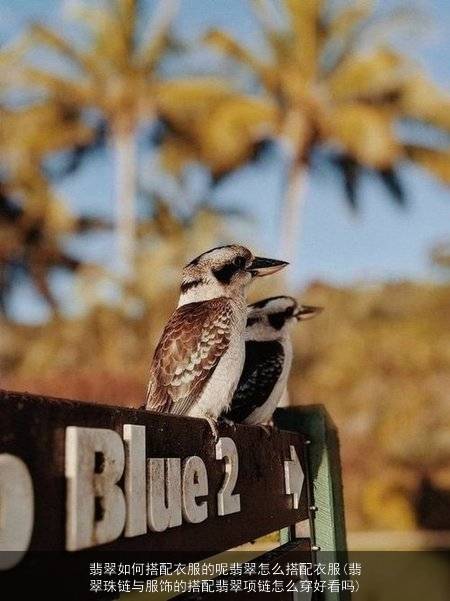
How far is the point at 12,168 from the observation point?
61.6 ft

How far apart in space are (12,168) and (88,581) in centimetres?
1883

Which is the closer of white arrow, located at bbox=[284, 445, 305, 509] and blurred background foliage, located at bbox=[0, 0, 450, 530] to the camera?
white arrow, located at bbox=[284, 445, 305, 509]

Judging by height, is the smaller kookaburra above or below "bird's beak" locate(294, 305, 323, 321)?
below

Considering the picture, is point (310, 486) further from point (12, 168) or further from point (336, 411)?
point (12, 168)

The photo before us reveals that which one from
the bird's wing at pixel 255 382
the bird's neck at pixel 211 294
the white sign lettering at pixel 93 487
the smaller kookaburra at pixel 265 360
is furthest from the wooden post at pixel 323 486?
the white sign lettering at pixel 93 487

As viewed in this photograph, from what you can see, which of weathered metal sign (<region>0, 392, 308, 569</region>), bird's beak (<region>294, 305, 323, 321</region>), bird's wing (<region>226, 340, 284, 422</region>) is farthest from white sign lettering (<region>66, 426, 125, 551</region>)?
bird's beak (<region>294, 305, 323, 321</region>)

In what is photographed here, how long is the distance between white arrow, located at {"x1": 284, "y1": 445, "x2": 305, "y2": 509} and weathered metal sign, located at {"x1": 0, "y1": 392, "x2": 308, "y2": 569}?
288 mm

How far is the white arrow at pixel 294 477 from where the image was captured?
213cm

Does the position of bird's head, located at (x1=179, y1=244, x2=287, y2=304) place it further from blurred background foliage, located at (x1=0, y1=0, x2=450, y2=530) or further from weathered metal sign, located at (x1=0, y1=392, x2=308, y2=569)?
blurred background foliage, located at (x1=0, y1=0, x2=450, y2=530)

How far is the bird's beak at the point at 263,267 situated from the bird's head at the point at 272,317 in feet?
3.75

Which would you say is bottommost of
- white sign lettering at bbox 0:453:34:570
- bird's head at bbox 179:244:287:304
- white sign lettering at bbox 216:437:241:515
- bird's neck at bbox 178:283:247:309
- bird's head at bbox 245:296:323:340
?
white sign lettering at bbox 0:453:34:570

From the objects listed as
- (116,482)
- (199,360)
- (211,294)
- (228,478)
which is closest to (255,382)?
(211,294)

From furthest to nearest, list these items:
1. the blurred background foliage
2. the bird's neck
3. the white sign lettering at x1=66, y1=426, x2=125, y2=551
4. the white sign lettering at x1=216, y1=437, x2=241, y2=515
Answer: the blurred background foliage
the bird's neck
the white sign lettering at x1=216, y1=437, x2=241, y2=515
the white sign lettering at x1=66, y1=426, x2=125, y2=551

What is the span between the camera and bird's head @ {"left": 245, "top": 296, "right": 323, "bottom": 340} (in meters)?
4.02
